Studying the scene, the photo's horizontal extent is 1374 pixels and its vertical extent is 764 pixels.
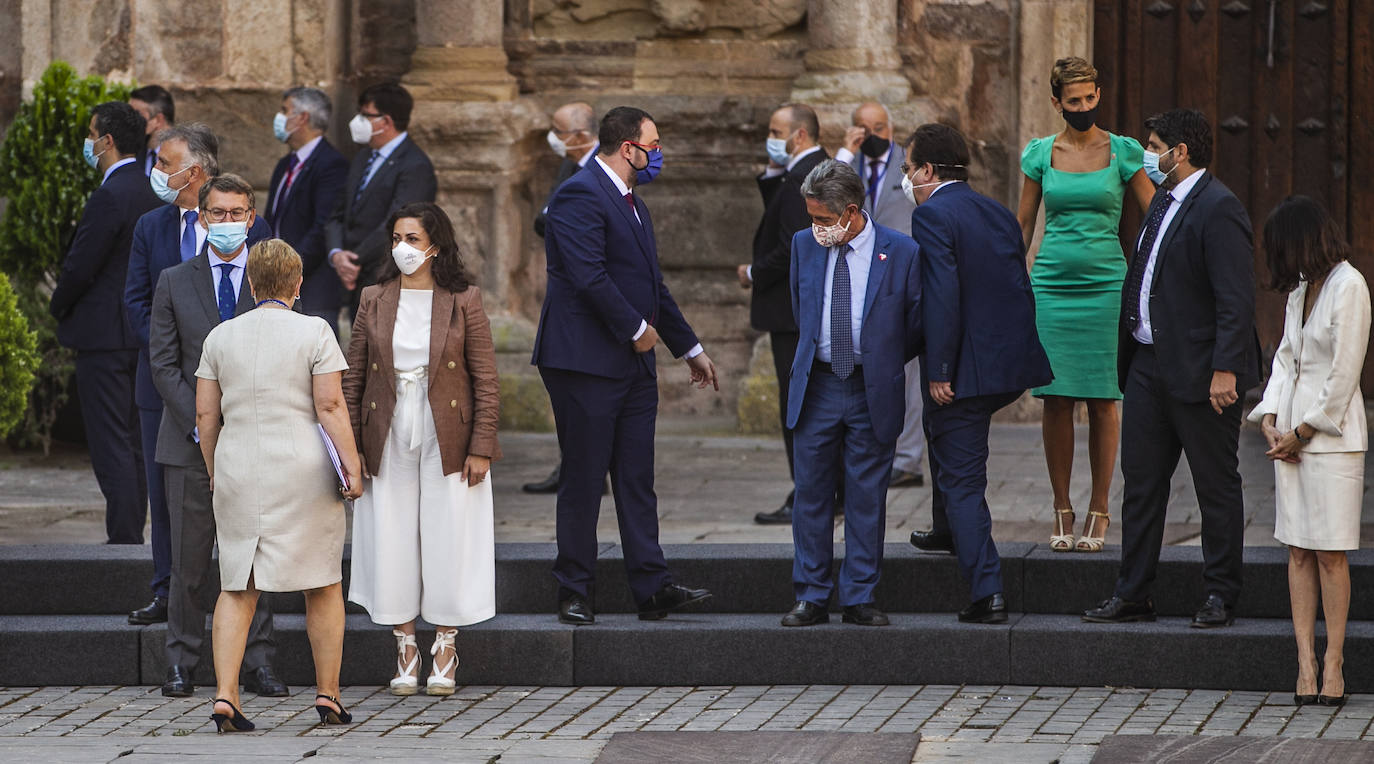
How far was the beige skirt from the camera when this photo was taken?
20.7 feet

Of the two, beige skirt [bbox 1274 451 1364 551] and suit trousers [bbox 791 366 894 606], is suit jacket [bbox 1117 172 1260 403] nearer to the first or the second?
beige skirt [bbox 1274 451 1364 551]

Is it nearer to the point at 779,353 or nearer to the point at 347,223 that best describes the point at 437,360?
the point at 779,353

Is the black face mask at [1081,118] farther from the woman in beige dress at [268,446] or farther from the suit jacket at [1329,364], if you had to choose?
the woman in beige dress at [268,446]

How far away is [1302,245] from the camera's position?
635 cm

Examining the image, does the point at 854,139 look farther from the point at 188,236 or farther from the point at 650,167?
the point at 188,236

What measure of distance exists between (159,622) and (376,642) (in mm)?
809

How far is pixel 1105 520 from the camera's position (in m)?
7.49

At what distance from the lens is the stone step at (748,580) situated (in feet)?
23.4

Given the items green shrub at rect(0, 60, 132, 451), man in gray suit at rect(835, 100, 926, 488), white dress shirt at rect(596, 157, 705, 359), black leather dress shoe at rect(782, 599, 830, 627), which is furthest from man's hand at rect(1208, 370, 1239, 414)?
green shrub at rect(0, 60, 132, 451)

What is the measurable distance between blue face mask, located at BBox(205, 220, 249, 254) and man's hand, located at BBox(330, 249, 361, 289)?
2.84 metres

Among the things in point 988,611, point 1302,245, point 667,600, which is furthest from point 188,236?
point 1302,245

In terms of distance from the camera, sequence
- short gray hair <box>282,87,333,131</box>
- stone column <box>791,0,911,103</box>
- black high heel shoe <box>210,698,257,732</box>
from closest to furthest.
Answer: black high heel shoe <box>210,698,257,732</box> < short gray hair <box>282,87,333,131</box> < stone column <box>791,0,911,103</box>

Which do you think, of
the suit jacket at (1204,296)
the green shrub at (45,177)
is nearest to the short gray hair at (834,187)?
the suit jacket at (1204,296)

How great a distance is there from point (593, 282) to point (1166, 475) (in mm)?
2033
